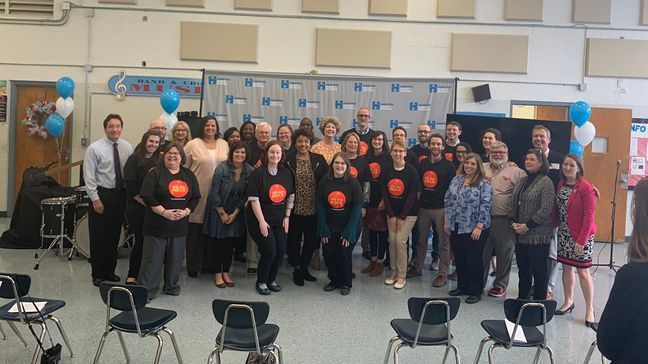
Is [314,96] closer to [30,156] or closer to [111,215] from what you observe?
[111,215]

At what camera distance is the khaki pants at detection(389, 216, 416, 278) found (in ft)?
16.3

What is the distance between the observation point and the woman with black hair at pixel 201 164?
4.85 metres

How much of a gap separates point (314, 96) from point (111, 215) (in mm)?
3475

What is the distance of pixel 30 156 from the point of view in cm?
802

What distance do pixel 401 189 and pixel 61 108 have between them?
18.3 ft

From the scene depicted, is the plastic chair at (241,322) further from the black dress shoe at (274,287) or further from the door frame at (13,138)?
the door frame at (13,138)

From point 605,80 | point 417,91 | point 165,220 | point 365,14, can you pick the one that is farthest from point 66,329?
point 605,80

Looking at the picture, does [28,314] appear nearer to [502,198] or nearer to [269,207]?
[269,207]

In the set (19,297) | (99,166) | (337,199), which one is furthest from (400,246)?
(19,297)

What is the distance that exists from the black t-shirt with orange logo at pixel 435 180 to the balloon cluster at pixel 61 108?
18.4 feet

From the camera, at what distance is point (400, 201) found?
16.2 feet

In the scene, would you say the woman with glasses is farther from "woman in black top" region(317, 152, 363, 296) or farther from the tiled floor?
"woman in black top" region(317, 152, 363, 296)

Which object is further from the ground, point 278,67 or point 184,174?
point 278,67

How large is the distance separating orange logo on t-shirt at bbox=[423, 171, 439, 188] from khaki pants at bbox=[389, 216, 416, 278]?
1.33 ft
